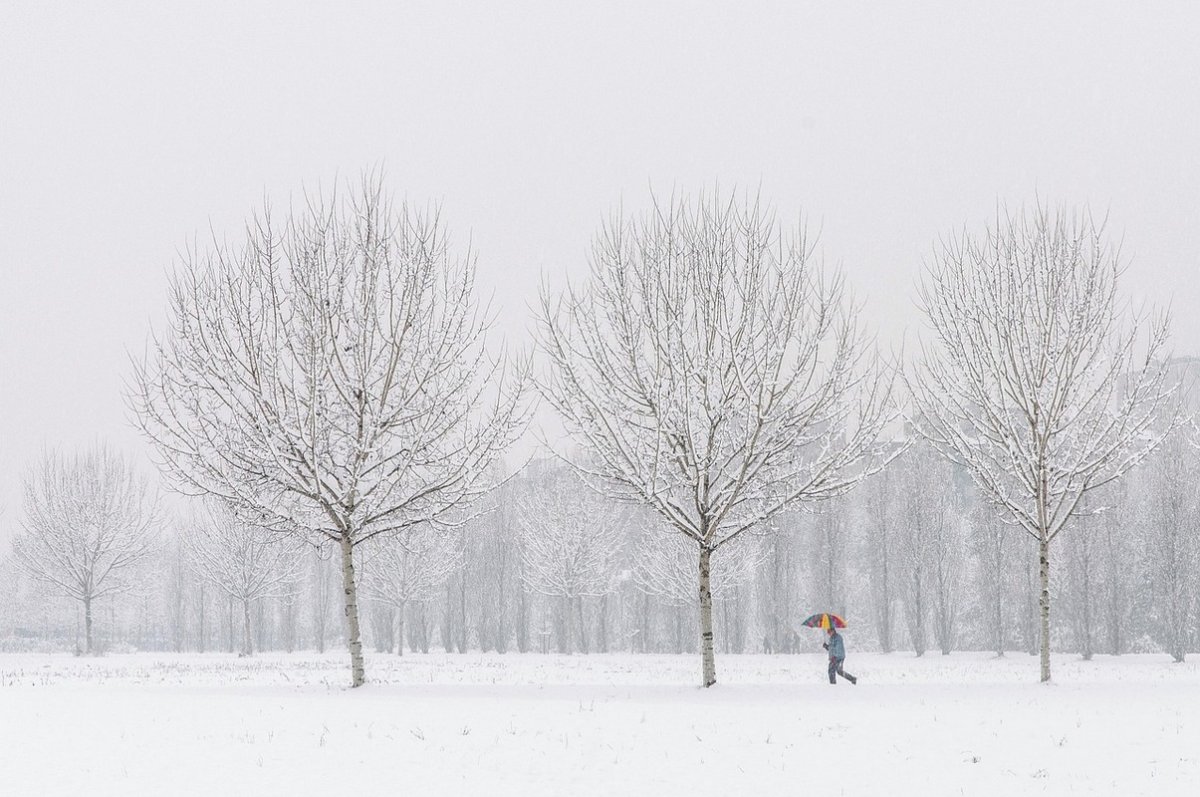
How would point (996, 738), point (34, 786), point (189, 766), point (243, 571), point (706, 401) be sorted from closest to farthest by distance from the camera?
1. point (34, 786)
2. point (189, 766)
3. point (996, 738)
4. point (706, 401)
5. point (243, 571)

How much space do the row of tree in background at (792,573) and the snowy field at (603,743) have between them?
816 inches

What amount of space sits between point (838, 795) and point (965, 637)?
139 feet

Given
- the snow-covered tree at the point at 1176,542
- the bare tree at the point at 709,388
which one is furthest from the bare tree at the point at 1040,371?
the snow-covered tree at the point at 1176,542

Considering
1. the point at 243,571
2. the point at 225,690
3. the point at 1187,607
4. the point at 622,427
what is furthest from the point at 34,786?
the point at 1187,607

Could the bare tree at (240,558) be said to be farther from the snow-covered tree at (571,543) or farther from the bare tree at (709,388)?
the bare tree at (709,388)

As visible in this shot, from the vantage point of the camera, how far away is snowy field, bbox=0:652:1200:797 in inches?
356

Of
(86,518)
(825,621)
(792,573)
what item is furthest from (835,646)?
(86,518)

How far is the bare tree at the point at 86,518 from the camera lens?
38.5 m

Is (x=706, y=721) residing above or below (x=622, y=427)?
below

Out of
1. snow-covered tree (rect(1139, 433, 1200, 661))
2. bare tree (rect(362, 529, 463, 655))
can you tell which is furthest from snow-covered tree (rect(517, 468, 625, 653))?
snow-covered tree (rect(1139, 433, 1200, 661))

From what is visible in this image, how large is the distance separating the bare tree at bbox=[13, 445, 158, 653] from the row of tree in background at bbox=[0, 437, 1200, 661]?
0.49 metres

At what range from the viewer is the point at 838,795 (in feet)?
→ 29.0

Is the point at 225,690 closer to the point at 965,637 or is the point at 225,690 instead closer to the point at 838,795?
the point at 838,795

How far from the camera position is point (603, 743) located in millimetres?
10602
